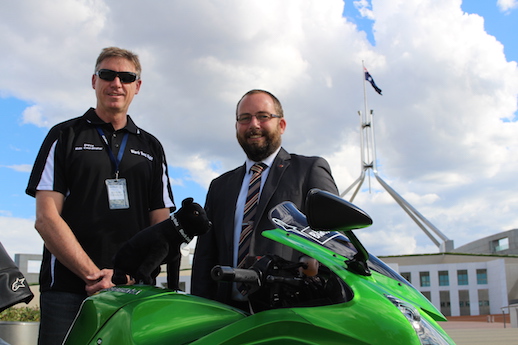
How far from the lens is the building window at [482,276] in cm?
2919

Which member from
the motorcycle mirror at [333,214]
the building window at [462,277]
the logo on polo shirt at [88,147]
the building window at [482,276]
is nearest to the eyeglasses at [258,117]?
the logo on polo shirt at [88,147]

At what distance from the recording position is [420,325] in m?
1.41

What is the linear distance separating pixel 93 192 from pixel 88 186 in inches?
1.8

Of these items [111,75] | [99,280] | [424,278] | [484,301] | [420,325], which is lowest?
[484,301]

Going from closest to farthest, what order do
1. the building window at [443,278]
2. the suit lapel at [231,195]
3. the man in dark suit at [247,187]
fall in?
the man in dark suit at [247,187]
the suit lapel at [231,195]
the building window at [443,278]

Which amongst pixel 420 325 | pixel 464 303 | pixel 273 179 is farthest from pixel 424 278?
pixel 420 325

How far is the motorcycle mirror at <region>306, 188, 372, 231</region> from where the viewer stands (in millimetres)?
1507

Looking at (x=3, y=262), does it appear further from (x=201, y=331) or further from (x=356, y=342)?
(x=356, y=342)

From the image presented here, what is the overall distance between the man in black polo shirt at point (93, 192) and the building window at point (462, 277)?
28.5 meters

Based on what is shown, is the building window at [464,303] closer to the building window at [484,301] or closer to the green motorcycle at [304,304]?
the building window at [484,301]

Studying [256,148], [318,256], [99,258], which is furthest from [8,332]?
[318,256]

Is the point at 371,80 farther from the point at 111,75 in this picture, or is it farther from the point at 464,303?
the point at 111,75

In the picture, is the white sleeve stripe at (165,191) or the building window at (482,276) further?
the building window at (482,276)

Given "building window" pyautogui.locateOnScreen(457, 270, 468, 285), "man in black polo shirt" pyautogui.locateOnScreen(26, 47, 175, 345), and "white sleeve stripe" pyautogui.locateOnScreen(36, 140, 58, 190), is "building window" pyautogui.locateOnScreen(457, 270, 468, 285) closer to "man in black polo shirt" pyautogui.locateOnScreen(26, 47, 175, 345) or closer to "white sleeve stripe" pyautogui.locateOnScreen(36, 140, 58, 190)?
"man in black polo shirt" pyautogui.locateOnScreen(26, 47, 175, 345)
